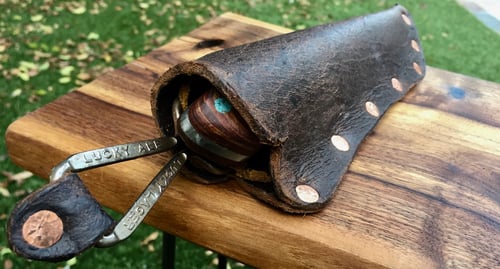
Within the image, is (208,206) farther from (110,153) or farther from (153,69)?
(153,69)

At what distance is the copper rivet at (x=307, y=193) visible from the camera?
0.76 meters

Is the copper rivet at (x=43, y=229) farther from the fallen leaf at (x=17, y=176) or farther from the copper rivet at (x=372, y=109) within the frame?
the fallen leaf at (x=17, y=176)

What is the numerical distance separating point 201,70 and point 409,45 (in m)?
0.66

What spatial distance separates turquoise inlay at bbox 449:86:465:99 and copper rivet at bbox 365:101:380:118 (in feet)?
0.79

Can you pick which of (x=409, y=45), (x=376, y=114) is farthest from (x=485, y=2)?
(x=376, y=114)

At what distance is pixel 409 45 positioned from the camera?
1196 millimetres

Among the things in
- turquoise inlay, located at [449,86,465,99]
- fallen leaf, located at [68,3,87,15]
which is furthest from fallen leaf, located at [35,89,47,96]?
turquoise inlay, located at [449,86,465,99]

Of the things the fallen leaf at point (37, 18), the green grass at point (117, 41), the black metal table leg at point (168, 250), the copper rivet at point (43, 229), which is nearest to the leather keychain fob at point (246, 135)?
the copper rivet at point (43, 229)

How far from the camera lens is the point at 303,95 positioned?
817 millimetres

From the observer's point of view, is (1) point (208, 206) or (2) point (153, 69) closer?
(1) point (208, 206)

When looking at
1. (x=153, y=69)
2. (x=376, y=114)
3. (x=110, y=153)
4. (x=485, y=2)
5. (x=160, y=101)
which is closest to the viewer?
(x=110, y=153)

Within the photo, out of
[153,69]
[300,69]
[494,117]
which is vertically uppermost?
[300,69]

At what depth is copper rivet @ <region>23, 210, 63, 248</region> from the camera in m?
0.55

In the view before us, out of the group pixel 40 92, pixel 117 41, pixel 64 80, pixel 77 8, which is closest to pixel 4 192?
pixel 40 92
